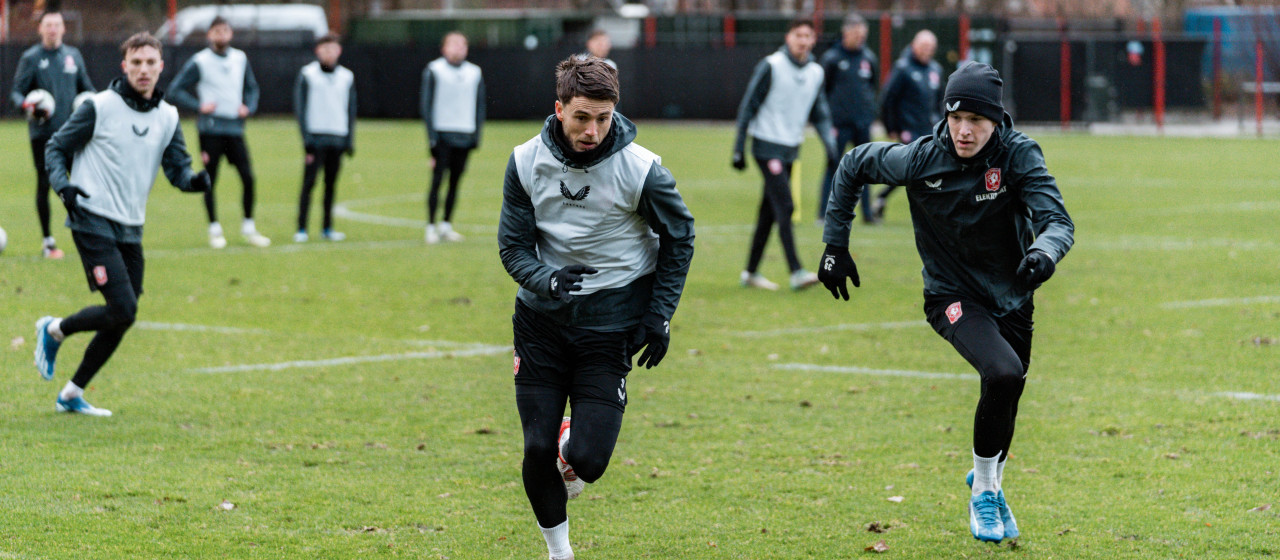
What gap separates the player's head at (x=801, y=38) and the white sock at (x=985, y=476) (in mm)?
7026

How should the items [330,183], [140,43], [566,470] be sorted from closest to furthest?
[566,470], [140,43], [330,183]

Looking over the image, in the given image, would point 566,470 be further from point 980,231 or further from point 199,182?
point 199,182

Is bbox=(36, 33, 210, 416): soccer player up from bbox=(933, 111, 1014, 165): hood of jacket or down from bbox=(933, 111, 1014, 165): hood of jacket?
down

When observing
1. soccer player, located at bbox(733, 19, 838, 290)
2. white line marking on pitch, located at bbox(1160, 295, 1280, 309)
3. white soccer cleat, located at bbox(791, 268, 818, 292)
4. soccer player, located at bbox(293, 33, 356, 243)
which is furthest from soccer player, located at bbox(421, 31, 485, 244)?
white line marking on pitch, located at bbox(1160, 295, 1280, 309)

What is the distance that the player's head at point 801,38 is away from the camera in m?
12.1

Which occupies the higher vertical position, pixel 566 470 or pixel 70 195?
pixel 70 195

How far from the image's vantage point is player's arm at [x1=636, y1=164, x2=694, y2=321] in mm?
5094

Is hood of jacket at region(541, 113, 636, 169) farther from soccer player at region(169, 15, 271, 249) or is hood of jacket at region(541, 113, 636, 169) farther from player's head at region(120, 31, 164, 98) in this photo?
soccer player at region(169, 15, 271, 249)

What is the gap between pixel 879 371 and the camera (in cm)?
886

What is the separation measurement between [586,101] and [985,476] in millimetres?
2181

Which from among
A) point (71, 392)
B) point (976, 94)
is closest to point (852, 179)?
point (976, 94)

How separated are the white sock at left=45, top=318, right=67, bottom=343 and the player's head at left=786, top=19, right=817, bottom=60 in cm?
664

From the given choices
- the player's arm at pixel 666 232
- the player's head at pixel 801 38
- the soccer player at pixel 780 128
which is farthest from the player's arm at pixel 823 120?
the player's arm at pixel 666 232

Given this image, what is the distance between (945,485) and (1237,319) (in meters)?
5.14
